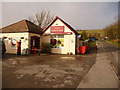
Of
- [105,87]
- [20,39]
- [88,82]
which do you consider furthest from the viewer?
[20,39]

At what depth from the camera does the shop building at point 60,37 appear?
523 inches

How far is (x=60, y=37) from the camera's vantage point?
1398 centimetres

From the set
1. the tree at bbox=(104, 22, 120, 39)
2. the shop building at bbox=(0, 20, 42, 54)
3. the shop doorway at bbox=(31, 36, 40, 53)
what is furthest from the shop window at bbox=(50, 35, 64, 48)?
the tree at bbox=(104, 22, 120, 39)

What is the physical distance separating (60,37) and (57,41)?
772mm

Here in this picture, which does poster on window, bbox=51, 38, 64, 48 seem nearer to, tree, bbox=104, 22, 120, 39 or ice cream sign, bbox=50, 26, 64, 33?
ice cream sign, bbox=50, 26, 64, 33

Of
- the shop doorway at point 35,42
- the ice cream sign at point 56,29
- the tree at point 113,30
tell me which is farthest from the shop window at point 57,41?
the tree at point 113,30

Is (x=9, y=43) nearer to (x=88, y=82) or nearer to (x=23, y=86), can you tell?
(x=23, y=86)

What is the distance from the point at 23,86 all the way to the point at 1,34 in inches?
509

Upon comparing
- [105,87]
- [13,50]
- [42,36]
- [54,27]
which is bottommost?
[105,87]

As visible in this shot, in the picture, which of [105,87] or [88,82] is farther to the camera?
[88,82]

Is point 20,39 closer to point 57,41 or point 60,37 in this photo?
point 57,41

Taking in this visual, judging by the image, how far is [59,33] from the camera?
13.6 meters

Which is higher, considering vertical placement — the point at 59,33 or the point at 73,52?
the point at 59,33

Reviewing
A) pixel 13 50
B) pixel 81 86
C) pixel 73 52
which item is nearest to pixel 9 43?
pixel 13 50
